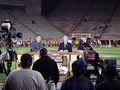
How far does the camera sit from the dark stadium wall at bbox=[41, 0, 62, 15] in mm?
42781

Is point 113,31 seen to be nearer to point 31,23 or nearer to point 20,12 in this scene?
point 31,23

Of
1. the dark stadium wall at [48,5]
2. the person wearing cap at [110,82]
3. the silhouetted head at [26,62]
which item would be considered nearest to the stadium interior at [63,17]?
the dark stadium wall at [48,5]

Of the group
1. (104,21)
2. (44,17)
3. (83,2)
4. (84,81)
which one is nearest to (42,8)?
(44,17)

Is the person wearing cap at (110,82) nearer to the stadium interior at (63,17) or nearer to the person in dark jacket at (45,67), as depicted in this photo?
the person in dark jacket at (45,67)

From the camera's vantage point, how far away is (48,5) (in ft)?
144

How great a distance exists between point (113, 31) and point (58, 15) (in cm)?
1101

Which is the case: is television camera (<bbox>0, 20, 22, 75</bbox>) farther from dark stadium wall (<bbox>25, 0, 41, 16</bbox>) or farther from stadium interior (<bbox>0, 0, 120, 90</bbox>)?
dark stadium wall (<bbox>25, 0, 41, 16</bbox>)

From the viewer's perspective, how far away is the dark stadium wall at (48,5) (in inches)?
1684

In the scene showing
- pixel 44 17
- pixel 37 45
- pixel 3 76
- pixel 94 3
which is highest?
pixel 94 3

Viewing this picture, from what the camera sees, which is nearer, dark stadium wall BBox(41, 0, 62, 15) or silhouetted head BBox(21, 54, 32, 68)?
silhouetted head BBox(21, 54, 32, 68)

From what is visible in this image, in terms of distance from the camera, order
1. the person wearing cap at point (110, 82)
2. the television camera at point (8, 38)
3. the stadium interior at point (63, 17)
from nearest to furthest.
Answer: the person wearing cap at point (110, 82) → the television camera at point (8, 38) → the stadium interior at point (63, 17)

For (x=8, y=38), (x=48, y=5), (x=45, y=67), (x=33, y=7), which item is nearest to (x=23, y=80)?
(x=45, y=67)

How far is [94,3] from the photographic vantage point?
1703 inches

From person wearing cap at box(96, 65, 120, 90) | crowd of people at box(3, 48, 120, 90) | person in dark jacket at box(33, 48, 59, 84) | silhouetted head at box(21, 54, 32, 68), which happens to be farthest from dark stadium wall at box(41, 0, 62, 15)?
person wearing cap at box(96, 65, 120, 90)
